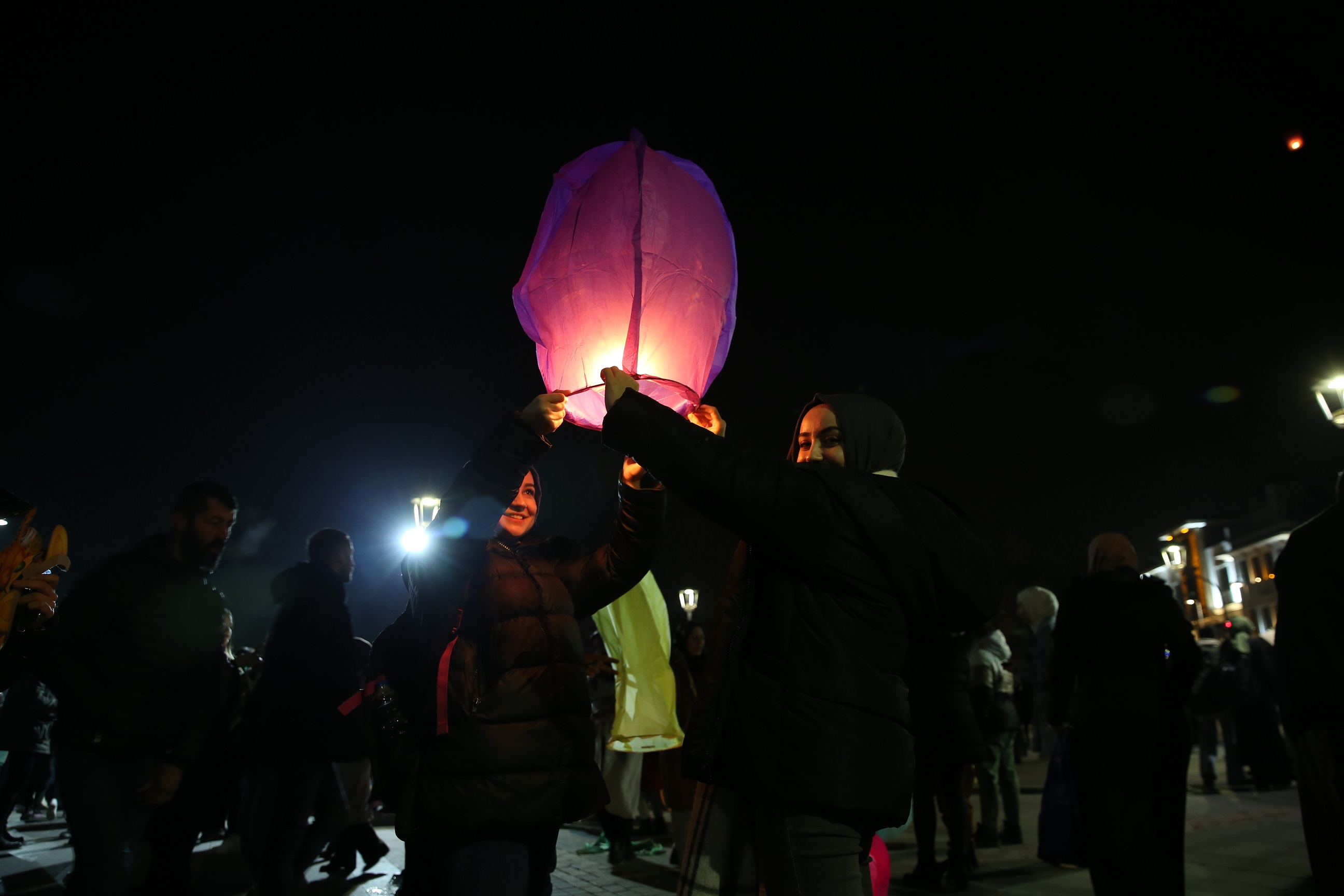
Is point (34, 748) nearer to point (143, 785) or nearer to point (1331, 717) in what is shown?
point (143, 785)

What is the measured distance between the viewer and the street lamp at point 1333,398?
25.1 ft

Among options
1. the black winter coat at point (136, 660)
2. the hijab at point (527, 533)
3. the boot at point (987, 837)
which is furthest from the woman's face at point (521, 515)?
the boot at point (987, 837)

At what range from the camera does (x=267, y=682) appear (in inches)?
167

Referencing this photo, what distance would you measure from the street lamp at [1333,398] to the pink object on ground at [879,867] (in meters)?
7.85

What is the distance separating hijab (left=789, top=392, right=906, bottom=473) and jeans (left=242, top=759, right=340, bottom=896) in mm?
3476

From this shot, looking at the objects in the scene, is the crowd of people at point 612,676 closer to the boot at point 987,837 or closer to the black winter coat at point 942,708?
the black winter coat at point 942,708

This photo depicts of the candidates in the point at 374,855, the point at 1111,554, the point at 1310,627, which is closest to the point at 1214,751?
the point at 1111,554

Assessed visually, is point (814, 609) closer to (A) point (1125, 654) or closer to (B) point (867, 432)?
(B) point (867, 432)

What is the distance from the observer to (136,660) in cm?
337

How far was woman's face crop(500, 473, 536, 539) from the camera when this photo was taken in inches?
118

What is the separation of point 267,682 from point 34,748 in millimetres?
5338

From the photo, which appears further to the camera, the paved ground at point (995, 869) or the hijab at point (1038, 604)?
the hijab at point (1038, 604)

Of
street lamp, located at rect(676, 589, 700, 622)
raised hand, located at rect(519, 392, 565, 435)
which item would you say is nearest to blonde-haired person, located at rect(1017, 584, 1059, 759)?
A: raised hand, located at rect(519, 392, 565, 435)

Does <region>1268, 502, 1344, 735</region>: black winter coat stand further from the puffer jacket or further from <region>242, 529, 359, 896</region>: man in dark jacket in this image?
<region>242, 529, 359, 896</region>: man in dark jacket
